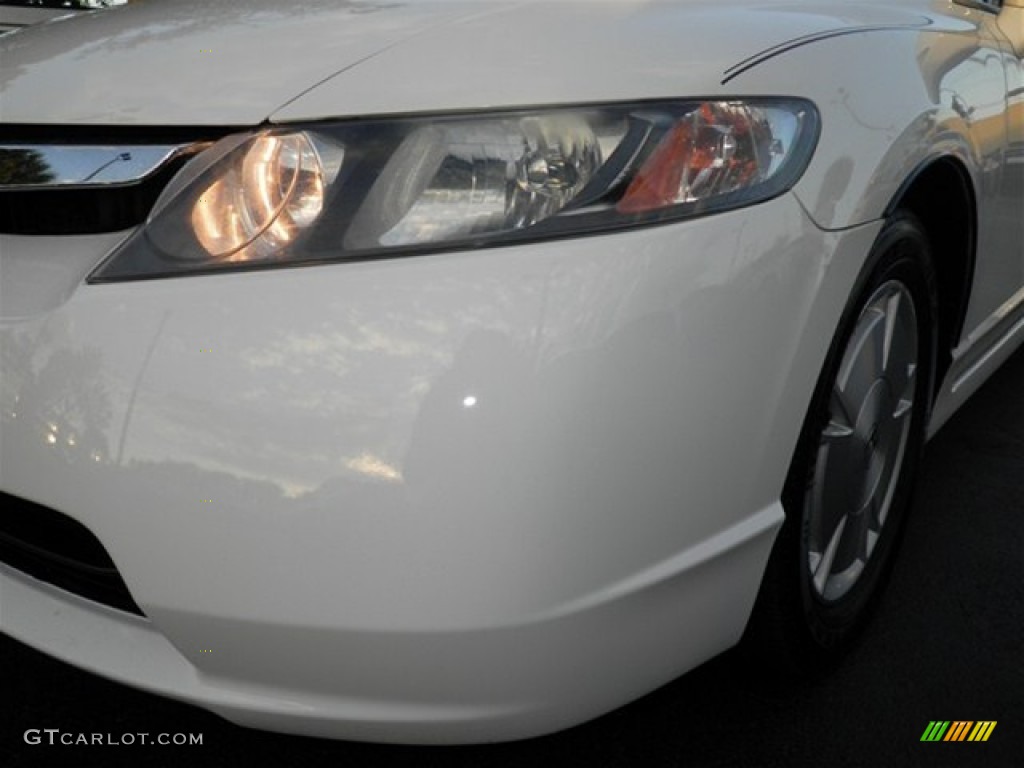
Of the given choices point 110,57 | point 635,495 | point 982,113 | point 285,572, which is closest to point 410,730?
point 285,572

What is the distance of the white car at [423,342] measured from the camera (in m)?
1.19

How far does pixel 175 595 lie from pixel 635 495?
0.54 metres

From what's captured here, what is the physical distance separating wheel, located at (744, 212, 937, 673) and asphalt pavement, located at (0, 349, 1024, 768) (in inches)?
3.8

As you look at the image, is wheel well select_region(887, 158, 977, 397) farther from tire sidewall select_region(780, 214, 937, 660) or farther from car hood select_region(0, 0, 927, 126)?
car hood select_region(0, 0, 927, 126)

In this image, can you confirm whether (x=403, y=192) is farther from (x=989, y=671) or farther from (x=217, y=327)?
(x=989, y=671)

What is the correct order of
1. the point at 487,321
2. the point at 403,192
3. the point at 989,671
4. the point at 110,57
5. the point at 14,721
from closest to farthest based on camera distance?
1. the point at 487,321
2. the point at 403,192
3. the point at 110,57
4. the point at 14,721
5. the point at 989,671

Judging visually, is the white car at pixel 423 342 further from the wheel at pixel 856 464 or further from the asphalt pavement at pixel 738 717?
the asphalt pavement at pixel 738 717

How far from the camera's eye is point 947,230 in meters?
2.06

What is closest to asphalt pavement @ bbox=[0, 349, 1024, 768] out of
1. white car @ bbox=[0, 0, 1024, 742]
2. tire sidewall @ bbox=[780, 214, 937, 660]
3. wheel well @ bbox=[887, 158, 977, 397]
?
tire sidewall @ bbox=[780, 214, 937, 660]

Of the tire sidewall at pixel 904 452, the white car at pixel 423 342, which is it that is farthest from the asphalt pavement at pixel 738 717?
the white car at pixel 423 342

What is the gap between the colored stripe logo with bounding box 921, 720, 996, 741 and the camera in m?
1.83

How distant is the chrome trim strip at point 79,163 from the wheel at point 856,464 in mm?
935

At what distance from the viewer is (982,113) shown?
6.63 ft

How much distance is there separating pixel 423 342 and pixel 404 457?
126 mm
